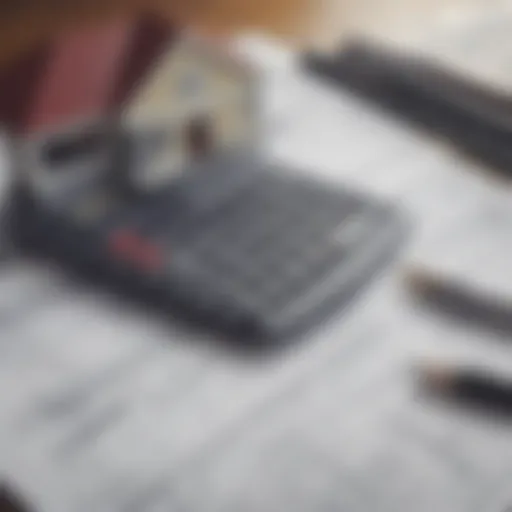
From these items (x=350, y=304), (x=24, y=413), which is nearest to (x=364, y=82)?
(x=350, y=304)

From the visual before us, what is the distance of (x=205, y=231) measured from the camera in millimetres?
481

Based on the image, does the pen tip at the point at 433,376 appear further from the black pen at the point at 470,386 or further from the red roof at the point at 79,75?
the red roof at the point at 79,75

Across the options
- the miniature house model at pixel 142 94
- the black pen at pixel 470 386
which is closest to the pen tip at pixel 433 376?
the black pen at pixel 470 386

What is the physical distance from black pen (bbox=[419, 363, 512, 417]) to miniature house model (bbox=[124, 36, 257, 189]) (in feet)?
0.57

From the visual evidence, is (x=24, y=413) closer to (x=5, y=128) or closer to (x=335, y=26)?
(x=5, y=128)

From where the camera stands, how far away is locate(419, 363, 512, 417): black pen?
1.30 ft

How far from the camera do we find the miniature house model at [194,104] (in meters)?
0.50

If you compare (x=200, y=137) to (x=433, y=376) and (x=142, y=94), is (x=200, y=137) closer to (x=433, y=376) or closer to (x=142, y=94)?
(x=142, y=94)

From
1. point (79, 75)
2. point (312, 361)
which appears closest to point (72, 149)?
point (79, 75)

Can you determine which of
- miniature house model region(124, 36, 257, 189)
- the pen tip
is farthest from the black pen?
miniature house model region(124, 36, 257, 189)

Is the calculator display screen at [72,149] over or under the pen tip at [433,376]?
under

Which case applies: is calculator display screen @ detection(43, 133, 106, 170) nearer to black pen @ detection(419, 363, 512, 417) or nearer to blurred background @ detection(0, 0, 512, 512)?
blurred background @ detection(0, 0, 512, 512)

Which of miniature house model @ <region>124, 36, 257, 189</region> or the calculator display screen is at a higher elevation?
miniature house model @ <region>124, 36, 257, 189</region>

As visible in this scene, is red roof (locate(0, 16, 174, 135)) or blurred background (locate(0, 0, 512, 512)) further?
red roof (locate(0, 16, 174, 135))
